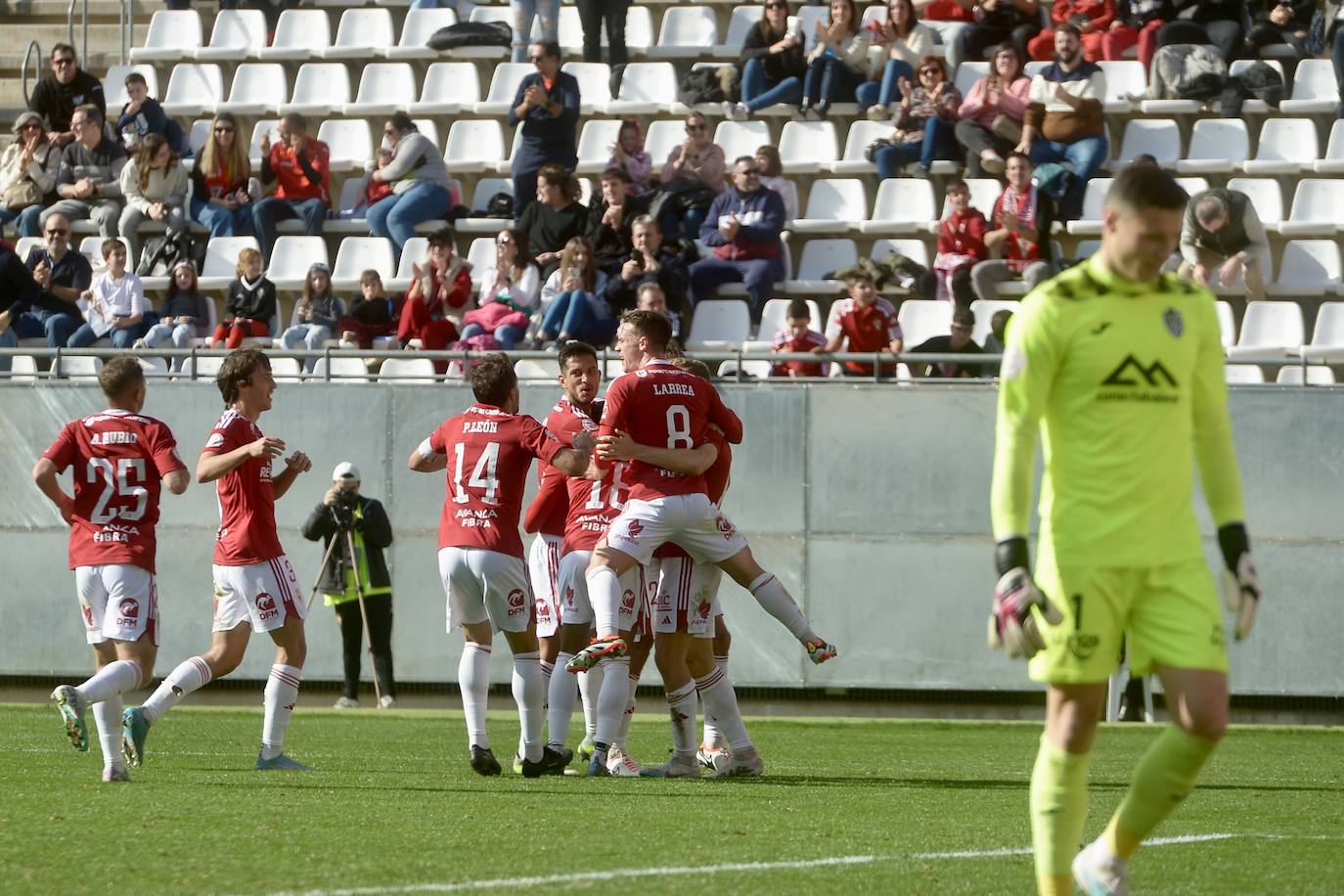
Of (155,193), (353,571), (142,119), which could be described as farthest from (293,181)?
(353,571)

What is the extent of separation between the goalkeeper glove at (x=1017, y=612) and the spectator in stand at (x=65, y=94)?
1683cm

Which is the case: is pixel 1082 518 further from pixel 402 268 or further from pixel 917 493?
pixel 402 268

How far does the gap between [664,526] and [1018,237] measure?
27.3 ft

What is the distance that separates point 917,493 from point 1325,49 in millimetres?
6297

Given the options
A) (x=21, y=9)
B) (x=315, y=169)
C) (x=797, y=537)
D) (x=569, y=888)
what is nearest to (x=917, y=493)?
(x=797, y=537)

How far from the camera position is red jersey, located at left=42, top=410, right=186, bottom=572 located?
9.80 m

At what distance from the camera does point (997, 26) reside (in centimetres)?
1923

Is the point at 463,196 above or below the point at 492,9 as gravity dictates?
below

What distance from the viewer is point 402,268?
18.7 m

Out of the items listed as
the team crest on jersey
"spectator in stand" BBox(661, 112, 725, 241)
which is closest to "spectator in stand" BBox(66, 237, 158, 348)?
"spectator in stand" BBox(661, 112, 725, 241)

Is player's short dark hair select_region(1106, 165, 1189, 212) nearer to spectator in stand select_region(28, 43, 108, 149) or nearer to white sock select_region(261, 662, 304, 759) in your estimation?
white sock select_region(261, 662, 304, 759)

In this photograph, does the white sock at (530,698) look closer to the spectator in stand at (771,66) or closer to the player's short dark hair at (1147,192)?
the player's short dark hair at (1147,192)

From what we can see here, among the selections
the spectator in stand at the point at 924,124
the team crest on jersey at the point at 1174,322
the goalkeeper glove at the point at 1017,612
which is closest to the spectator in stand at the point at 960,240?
the spectator in stand at the point at 924,124

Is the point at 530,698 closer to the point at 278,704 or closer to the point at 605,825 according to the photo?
the point at 278,704
